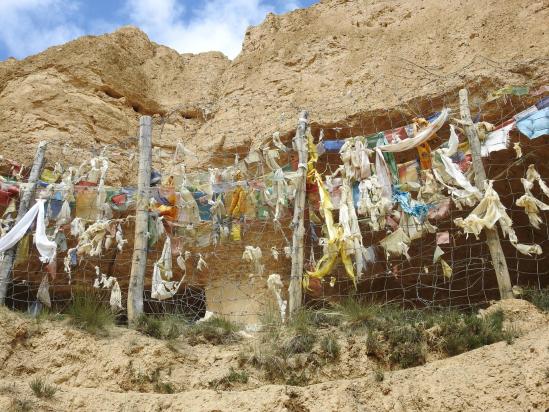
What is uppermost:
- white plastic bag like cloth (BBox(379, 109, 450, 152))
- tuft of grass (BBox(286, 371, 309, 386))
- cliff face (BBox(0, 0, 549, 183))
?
cliff face (BBox(0, 0, 549, 183))

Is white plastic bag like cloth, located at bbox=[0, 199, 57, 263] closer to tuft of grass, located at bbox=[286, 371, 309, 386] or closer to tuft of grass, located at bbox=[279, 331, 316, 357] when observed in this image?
tuft of grass, located at bbox=[279, 331, 316, 357]

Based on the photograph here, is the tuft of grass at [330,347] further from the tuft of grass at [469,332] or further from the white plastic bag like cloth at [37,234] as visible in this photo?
the white plastic bag like cloth at [37,234]

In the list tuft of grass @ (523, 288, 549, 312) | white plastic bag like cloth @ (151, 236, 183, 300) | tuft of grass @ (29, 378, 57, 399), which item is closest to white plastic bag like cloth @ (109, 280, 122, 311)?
white plastic bag like cloth @ (151, 236, 183, 300)

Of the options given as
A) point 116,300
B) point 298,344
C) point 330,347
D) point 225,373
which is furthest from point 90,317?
point 330,347

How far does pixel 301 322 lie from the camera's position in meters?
7.24

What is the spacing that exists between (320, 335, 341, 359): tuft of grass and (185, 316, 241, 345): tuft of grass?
1431mm

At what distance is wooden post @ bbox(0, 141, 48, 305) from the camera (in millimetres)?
8648

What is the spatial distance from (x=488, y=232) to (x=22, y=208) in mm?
6314

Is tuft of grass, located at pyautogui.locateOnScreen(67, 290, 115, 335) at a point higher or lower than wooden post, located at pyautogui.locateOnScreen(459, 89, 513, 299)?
lower

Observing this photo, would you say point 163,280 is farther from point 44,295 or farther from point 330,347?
point 330,347

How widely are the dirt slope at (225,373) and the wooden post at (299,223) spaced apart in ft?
2.47

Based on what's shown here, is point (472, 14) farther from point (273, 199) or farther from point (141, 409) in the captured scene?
point (141, 409)

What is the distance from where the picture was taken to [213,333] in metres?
7.98

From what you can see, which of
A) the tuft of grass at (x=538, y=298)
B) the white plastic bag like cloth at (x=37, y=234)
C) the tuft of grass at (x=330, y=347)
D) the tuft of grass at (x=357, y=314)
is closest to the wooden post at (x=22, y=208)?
the white plastic bag like cloth at (x=37, y=234)
